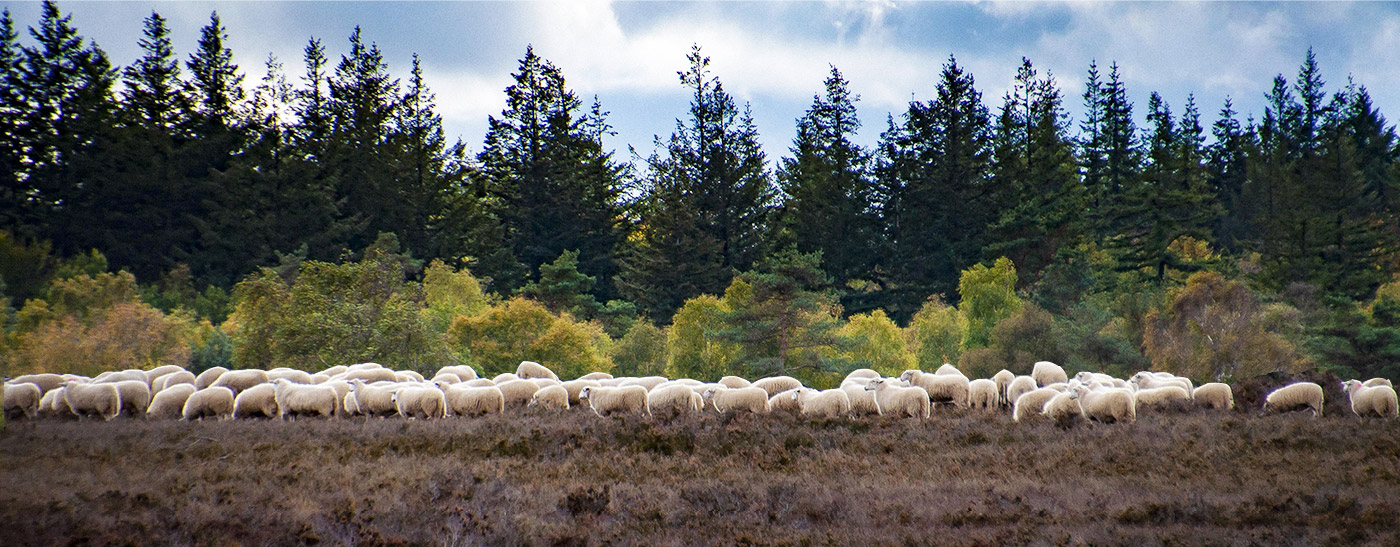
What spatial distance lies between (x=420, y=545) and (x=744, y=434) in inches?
328

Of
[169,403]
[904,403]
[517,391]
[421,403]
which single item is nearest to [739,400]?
[904,403]

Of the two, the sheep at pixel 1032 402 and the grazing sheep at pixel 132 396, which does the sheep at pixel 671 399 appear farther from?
the grazing sheep at pixel 132 396

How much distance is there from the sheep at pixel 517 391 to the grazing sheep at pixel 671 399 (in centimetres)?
305

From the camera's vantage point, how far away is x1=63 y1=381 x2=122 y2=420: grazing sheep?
2027 centimetres

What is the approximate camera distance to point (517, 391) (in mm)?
23562

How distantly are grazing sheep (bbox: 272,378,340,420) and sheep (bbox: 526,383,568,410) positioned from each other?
4.30m

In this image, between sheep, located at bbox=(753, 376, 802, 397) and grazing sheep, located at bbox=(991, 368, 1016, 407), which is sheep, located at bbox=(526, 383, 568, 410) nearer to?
sheep, located at bbox=(753, 376, 802, 397)

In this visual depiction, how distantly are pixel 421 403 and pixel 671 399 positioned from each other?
5.37m

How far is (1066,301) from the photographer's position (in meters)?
47.7

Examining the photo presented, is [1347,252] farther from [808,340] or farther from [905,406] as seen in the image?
[905,406]

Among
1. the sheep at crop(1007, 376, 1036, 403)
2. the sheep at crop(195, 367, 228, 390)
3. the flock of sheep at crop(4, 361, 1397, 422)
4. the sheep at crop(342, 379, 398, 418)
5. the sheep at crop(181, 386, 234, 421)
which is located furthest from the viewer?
the sheep at crop(1007, 376, 1036, 403)

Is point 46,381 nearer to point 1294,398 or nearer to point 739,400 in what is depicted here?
point 739,400

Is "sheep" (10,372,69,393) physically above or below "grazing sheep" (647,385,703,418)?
above

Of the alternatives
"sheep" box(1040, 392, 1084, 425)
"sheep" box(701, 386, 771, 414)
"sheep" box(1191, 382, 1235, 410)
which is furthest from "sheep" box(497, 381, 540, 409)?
"sheep" box(1191, 382, 1235, 410)
